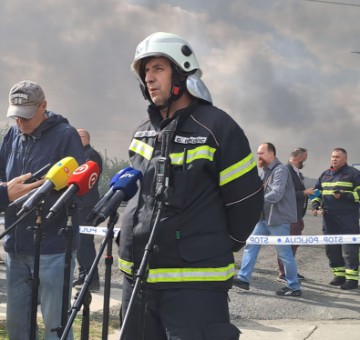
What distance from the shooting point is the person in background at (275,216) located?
7.59 metres

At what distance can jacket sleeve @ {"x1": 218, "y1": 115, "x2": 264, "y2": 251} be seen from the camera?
2.82 metres

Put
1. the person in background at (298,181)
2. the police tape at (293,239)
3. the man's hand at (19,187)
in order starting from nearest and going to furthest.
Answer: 1. the man's hand at (19,187)
2. the police tape at (293,239)
3. the person in background at (298,181)

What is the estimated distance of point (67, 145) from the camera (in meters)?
3.78

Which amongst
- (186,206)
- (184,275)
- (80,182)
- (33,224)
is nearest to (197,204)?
(186,206)

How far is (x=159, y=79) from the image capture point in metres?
2.96

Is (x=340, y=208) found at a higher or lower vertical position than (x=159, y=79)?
lower

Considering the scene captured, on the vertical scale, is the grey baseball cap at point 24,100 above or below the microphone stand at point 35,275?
above

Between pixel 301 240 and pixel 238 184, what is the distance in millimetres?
5672

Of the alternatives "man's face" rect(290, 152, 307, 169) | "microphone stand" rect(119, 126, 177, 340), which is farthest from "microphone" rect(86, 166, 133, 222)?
"man's face" rect(290, 152, 307, 169)

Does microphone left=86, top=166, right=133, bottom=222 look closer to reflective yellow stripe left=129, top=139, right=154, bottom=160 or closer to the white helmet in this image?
reflective yellow stripe left=129, top=139, right=154, bottom=160

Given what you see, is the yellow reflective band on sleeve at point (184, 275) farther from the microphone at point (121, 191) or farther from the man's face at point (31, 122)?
the man's face at point (31, 122)

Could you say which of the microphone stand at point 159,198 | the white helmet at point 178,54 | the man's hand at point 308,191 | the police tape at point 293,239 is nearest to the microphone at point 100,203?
the microphone stand at point 159,198

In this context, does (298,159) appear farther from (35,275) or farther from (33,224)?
(35,275)

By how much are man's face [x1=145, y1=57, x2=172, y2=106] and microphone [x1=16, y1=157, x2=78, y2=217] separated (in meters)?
0.52
